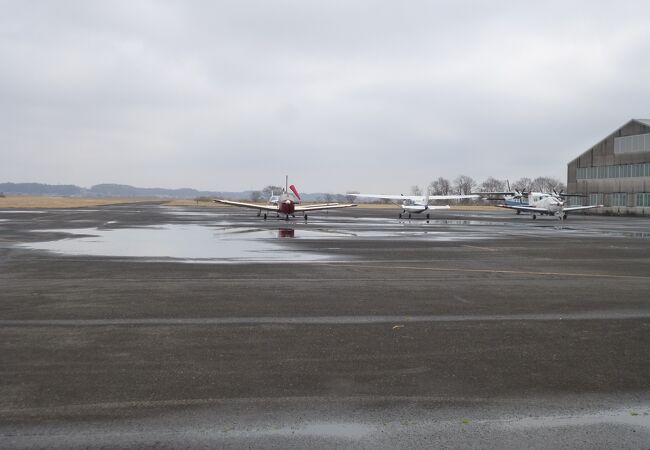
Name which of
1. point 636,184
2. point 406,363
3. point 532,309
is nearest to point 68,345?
point 406,363

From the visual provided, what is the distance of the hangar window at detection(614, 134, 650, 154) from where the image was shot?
2483 inches

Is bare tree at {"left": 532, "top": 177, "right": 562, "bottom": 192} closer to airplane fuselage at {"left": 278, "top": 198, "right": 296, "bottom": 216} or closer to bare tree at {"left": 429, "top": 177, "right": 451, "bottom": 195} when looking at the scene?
bare tree at {"left": 429, "top": 177, "right": 451, "bottom": 195}

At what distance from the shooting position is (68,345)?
6.26 meters

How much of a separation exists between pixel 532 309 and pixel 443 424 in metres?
5.24

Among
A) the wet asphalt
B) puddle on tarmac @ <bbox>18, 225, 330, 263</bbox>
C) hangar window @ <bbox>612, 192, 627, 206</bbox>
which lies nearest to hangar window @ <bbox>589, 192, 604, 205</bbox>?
hangar window @ <bbox>612, 192, 627, 206</bbox>

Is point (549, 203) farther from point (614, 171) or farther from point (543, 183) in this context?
point (543, 183)

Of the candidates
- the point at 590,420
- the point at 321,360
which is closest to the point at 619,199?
the point at 321,360

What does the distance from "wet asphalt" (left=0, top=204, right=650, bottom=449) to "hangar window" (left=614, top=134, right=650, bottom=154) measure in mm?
61404

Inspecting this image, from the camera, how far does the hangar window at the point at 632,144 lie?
6306 centimetres

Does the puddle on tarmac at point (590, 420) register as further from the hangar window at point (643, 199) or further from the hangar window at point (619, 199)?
the hangar window at point (619, 199)

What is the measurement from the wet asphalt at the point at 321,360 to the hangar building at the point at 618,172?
6089 cm

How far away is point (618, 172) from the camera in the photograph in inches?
2628

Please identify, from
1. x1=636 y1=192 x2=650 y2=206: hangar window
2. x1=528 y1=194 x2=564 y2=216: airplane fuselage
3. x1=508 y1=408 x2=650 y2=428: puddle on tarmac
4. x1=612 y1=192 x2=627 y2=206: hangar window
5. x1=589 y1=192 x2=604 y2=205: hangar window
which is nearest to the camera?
x1=508 y1=408 x2=650 y2=428: puddle on tarmac

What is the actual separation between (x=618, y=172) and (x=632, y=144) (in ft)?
12.7
